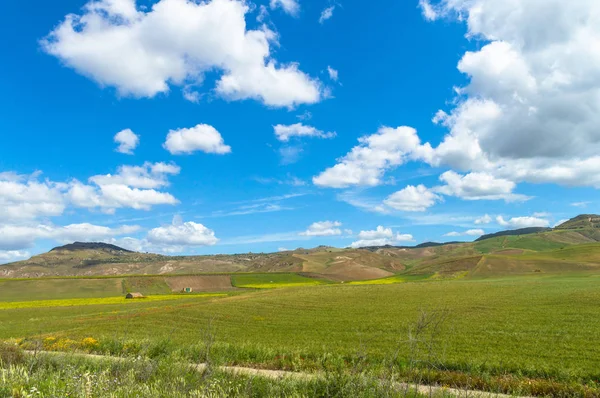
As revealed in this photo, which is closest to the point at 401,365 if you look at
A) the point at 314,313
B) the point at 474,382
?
the point at 474,382

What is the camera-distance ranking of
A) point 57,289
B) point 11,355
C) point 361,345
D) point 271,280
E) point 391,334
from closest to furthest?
point 361,345 → point 11,355 → point 391,334 → point 57,289 → point 271,280

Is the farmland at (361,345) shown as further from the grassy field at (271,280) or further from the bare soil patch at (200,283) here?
the grassy field at (271,280)

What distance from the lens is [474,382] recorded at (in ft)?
50.8

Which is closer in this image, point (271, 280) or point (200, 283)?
point (200, 283)

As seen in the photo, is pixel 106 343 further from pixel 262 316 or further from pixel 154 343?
pixel 262 316

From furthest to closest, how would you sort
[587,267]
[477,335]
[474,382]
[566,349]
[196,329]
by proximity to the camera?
1. [587,267]
2. [196,329]
3. [477,335]
4. [566,349]
5. [474,382]

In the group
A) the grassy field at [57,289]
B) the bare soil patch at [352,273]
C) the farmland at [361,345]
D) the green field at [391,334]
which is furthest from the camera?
the bare soil patch at [352,273]

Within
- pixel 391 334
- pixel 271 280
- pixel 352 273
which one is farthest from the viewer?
pixel 352 273

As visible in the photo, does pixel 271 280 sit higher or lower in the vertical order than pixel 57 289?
higher

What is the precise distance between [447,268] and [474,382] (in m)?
130

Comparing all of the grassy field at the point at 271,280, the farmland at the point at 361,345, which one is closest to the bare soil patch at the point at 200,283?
the grassy field at the point at 271,280

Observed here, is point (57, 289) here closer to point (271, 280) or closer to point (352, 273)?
point (271, 280)

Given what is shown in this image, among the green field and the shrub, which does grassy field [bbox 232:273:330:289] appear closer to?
the green field

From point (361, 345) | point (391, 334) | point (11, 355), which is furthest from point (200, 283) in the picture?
point (361, 345)
